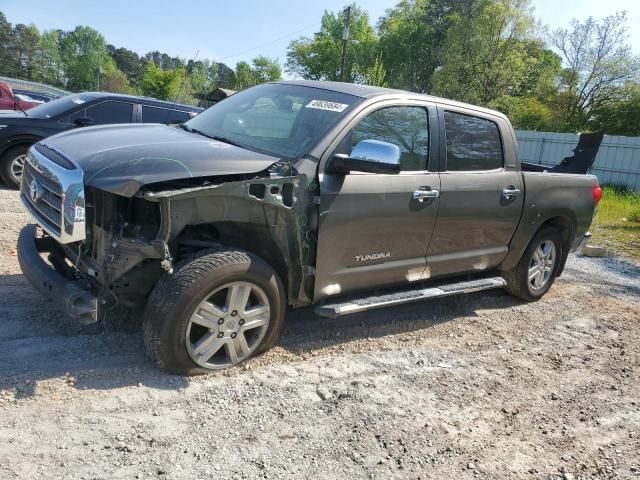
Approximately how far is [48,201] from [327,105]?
6.59 feet

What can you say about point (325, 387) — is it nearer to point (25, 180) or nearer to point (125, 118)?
point (25, 180)

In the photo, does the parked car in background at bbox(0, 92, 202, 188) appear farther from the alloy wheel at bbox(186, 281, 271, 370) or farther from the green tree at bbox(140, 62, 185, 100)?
the green tree at bbox(140, 62, 185, 100)

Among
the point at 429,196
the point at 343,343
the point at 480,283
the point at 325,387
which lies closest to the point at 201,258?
the point at 325,387

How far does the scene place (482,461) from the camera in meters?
Result: 2.94

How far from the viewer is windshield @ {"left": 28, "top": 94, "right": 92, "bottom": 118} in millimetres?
8598

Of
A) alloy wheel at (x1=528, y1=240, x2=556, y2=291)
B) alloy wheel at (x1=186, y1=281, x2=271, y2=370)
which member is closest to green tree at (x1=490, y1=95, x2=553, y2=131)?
alloy wheel at (x1=528, y1=240, x2=556, y2=291)

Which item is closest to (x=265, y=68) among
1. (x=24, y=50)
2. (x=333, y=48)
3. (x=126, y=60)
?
(x=333, y=48)

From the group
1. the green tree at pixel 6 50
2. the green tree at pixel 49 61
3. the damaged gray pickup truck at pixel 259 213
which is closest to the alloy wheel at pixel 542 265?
the damaged gray pickup truck at pixel 259 213

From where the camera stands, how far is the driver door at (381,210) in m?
3.69

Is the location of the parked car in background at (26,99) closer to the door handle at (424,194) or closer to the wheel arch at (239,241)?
the wheel arch at (239,241)

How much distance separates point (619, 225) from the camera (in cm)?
1149

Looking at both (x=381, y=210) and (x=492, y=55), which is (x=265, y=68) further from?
(x=381, y=210)

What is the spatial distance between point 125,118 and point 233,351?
6.68 metres

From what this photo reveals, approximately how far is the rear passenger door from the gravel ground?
0.70 meters
